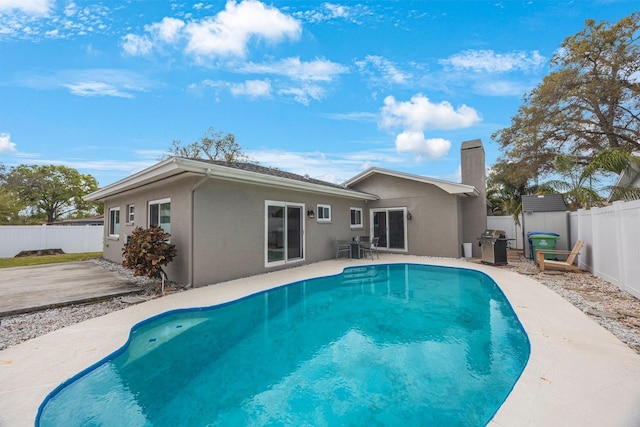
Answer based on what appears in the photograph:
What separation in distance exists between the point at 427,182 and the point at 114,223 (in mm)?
14409

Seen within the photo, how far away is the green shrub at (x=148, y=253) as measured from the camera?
6.73m

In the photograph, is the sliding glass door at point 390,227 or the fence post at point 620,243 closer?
the fence post at point 620,243

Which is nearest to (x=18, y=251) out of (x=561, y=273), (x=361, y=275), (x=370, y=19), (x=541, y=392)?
(x=361, y=275)

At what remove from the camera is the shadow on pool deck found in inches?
224

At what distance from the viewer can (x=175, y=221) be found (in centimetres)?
792

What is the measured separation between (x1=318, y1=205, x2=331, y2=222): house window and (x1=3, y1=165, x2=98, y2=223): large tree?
28.0 meters

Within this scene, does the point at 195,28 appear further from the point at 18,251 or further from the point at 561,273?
the point at 18,251

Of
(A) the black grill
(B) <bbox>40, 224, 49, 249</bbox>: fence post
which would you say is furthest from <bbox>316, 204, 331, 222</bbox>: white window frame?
(B) <bbox>40, 224, 49, 249</bbox>: fence post

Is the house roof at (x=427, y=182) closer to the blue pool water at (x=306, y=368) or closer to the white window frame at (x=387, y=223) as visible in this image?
the white window frame at (x=387, y=223)

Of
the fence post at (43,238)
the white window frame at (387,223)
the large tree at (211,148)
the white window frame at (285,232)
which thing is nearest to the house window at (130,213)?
the white window frame at (285,232)

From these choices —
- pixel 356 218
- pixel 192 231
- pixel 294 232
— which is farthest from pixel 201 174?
pixel 356 218

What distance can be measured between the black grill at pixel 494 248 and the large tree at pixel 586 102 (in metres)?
6.11

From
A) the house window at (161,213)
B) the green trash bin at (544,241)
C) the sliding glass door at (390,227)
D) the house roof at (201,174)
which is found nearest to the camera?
the house roof at (201,174)

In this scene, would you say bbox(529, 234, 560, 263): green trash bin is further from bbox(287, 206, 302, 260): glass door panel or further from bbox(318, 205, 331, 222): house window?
bbox(287, 206, 302, 260): glass door panel
